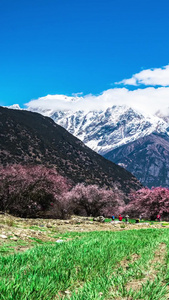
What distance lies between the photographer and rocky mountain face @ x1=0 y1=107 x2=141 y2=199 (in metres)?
98.8

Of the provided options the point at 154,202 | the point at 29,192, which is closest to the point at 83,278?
the point at 29,192

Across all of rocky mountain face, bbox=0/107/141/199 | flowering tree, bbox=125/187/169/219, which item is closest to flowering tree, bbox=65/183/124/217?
flowering tree, bbox=125/187/169/219

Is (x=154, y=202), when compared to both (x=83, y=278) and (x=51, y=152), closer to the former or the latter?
(x=83, y=278)

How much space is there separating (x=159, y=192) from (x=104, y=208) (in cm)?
1097

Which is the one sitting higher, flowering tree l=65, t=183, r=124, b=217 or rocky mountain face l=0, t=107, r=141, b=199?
rocky mountain face l=0, t=107, r=141, b=199

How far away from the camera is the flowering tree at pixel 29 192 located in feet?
105

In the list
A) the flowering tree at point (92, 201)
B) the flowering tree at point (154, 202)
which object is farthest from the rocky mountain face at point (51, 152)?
the flowering tree at point (154, 202)

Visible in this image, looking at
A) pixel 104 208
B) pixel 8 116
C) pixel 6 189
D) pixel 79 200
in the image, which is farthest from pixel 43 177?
pixel 8 116

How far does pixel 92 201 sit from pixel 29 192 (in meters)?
19.8

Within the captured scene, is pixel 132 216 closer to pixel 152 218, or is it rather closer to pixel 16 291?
pixel 152 218

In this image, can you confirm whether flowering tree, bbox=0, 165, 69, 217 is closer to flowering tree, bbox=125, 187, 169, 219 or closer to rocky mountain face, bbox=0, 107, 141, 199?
flowering tree, bbox=125, 187, 169, 219

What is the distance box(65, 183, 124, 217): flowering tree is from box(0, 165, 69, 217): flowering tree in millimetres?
13462

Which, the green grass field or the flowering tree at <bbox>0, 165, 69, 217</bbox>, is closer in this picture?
the green grass field


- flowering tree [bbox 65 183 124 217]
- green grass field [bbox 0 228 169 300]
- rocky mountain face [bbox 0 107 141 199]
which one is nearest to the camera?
green grass field [bbox 0 228 169 300]
